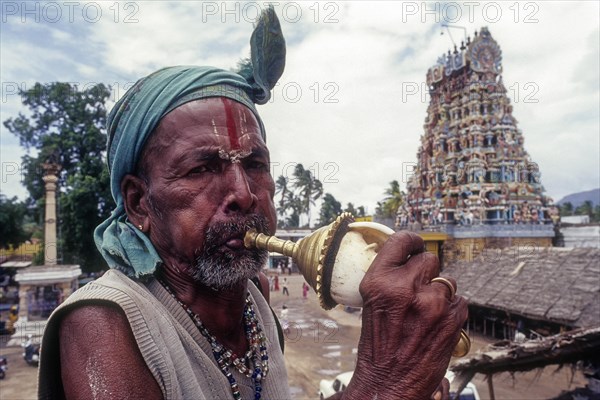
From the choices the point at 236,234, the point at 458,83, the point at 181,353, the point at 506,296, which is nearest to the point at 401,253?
the point at 236,234

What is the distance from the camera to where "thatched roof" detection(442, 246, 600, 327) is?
1235 cm

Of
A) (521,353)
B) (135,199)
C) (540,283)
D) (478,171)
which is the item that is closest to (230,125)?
(135,199)

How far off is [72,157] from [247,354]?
88.9ft

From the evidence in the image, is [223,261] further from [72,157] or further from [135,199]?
[72,157]

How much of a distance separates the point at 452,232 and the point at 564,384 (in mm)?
12767

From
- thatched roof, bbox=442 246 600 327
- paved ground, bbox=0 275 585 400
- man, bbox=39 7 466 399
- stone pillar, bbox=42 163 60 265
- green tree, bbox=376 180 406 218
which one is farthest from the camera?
green tree, bbox=376 180 406 218

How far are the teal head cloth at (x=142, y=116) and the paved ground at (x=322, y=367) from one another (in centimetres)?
914

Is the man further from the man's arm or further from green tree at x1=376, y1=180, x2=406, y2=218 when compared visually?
green tree at x1=376, y1=180, x2=406, y2=218

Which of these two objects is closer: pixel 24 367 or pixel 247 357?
pixel 247 357

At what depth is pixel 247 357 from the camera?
184 cm

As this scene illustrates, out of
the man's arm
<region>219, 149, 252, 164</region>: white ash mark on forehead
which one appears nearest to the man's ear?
<region>219, 149, 252, 164</region>: white ash mark on forehead

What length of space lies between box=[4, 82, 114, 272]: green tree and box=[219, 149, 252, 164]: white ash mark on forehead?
22089mm

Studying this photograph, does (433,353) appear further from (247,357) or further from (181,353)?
(247,357)

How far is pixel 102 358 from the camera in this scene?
1192 mm
